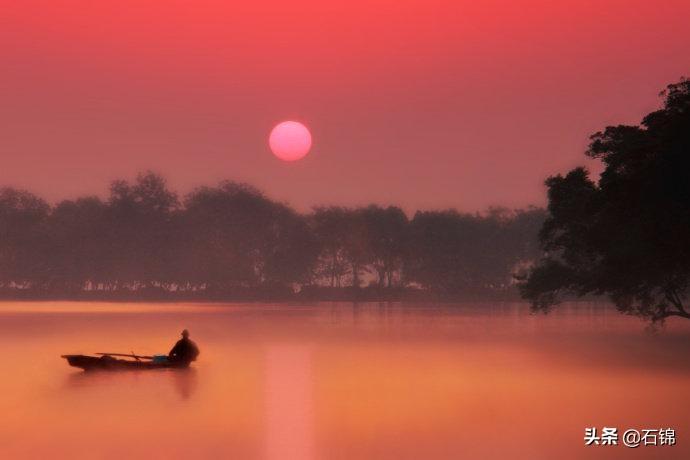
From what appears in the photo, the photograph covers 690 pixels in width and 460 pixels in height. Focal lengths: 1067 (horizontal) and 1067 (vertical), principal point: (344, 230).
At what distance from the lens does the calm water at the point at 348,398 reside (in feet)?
83.9

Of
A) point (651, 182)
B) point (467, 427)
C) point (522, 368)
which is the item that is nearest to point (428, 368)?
point (522, 368)

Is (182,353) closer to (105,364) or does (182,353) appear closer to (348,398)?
(105,364)

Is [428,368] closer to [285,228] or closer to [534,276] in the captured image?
[534,276]

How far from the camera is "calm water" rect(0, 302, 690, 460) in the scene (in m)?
25.6

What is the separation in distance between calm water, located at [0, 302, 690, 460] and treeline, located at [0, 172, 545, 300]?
80087 millimetres

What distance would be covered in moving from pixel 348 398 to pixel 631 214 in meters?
23.1

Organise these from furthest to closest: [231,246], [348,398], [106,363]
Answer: [231,246] < [106,363] < [348,398]

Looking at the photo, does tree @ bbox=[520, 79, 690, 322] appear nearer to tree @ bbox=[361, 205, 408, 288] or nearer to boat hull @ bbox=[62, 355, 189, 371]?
boat hull @ bbox=[62, 355, 189, 371]

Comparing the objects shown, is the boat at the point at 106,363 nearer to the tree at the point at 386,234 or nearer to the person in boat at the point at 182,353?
the person in boat at the point at 182,353

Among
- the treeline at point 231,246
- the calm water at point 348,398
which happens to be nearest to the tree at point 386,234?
the treeline at point 231,246

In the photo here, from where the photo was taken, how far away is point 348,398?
36.4 meters

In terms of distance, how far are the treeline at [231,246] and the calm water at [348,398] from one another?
80087 millimetres

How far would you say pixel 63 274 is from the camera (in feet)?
509

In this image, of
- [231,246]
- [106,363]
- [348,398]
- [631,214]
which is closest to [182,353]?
[106,363]
